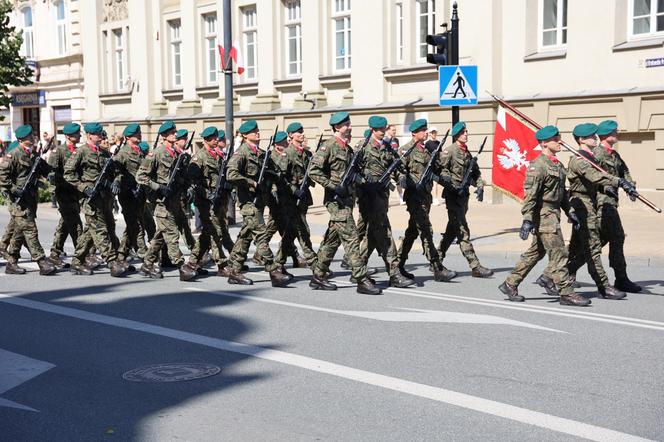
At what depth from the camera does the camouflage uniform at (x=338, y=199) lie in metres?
10.8

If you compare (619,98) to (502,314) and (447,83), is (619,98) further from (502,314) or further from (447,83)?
(502,314)

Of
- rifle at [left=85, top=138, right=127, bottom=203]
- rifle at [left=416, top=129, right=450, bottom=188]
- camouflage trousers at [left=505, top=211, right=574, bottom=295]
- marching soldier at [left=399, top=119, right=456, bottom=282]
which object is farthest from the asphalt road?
rifle at [left=85, top=138, right=127, bottom=203]

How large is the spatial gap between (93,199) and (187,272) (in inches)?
65.5

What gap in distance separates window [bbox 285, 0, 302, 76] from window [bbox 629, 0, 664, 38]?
1087 cm

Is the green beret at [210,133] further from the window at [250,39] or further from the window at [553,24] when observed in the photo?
the window at [250,39]

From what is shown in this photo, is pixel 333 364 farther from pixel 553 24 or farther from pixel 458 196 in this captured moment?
pixel 553 24

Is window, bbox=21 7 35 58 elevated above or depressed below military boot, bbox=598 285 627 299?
above

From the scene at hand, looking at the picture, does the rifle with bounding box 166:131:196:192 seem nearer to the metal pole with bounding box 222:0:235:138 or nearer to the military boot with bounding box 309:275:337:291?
the military boot with bounding box 309:275:337:291

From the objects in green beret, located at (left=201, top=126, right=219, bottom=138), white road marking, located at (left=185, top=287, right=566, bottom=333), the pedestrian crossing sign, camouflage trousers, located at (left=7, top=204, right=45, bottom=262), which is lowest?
white road marking, located at (left=185, top=287, right=566, bottom=333)

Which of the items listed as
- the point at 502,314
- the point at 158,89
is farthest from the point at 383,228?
the point at 158,89

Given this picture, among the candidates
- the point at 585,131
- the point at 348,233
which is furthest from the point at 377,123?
the point at 585,131

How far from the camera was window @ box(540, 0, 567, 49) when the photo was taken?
21.4 meters

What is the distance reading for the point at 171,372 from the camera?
23.3ft

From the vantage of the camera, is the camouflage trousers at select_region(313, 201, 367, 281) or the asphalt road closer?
the asphalt road
